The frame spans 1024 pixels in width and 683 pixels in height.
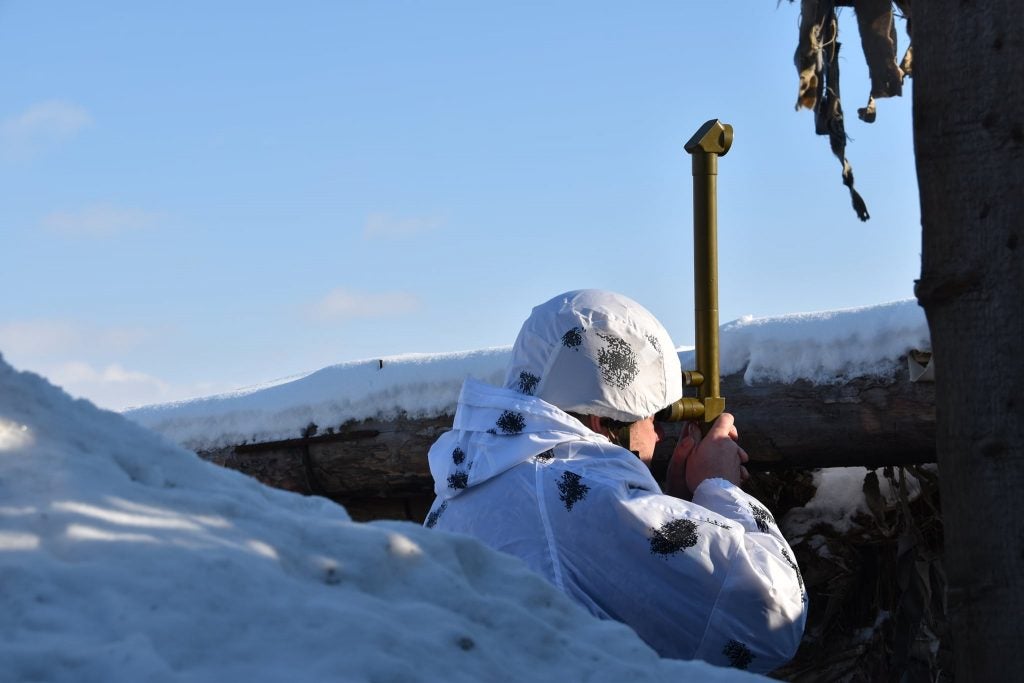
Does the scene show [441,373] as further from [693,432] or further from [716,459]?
[716,459]

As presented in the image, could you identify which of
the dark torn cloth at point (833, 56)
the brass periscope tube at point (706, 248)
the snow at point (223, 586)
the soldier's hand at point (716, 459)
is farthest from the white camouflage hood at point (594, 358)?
the dark torn cloth at point (833, 56)

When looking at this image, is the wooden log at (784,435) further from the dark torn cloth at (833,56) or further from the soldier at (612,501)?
the soldier at (612,501)

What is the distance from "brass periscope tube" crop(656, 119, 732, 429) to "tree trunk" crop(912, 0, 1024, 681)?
1204mm

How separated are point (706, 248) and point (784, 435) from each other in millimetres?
1048

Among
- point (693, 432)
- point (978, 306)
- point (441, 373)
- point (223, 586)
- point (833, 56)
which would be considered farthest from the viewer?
point (441, 373)

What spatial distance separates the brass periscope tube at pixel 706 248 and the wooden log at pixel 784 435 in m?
0.74

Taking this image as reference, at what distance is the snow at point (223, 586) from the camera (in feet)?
5.01

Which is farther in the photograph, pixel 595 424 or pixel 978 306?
pixel 595 424

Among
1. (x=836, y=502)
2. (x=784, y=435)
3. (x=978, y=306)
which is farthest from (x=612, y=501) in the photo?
(x=836, y=502)

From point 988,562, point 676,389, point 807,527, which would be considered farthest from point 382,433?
point 988,562

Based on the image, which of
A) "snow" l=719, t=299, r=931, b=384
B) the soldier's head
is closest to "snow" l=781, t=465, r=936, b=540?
"snow" l=719, t=299, r=931, b=384

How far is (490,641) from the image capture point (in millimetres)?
1804

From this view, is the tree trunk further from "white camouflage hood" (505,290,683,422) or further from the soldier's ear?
the soldier's ear

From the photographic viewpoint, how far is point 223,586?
1646 mm
